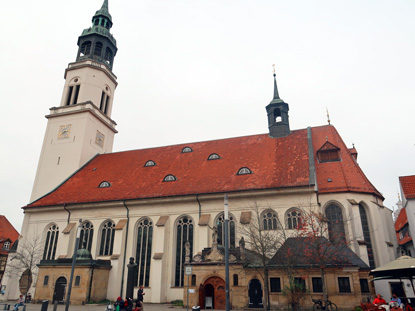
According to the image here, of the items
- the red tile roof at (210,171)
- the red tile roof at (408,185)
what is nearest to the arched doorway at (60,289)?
the red tile roof at (210,171)

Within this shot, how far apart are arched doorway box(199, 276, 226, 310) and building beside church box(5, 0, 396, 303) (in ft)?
1.24

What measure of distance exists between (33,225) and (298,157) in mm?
23202

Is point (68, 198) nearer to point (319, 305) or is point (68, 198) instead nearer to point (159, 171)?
point (159, 171)

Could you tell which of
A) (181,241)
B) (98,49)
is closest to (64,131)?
(98,49)

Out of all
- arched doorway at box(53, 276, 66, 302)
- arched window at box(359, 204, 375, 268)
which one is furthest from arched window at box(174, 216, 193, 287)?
arched window at box(359, 204, 375, 268)

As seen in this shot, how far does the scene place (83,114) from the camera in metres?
33.3

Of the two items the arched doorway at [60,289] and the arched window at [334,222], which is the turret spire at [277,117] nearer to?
the arched window at [334,222]

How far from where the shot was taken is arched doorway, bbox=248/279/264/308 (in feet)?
60.1

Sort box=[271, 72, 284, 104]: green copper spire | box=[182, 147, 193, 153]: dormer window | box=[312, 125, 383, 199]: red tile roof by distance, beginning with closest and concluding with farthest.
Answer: box=[312, 125, 383, 199]: red tile roof, box=[271, 72, 284, 104]: green copper spire, box=[182, 147, 193, 153]: dormer window

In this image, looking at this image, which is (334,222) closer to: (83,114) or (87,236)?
(87,236)

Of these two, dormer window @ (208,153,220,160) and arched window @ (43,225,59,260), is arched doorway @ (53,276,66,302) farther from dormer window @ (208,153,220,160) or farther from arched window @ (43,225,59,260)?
dormer window @ (208,153,220,160)

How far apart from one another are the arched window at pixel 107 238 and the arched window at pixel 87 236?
3.19 ft

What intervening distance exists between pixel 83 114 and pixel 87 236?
43.7ft

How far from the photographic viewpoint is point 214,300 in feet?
62.3
